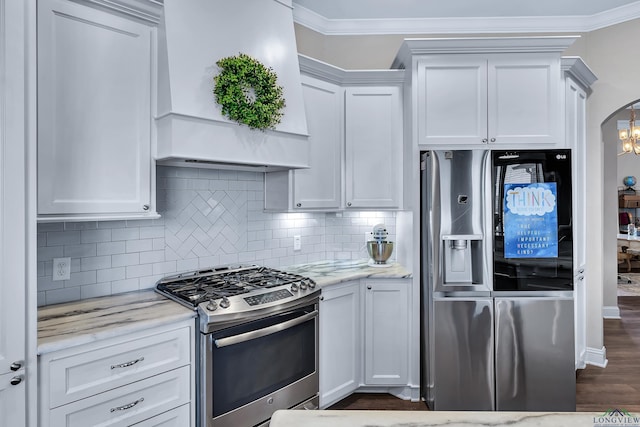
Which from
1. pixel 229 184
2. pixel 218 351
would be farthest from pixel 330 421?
pixel 229 184

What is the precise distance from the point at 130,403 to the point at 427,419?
4.63 feet

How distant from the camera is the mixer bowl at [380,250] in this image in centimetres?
309

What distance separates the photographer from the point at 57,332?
60.3 inches

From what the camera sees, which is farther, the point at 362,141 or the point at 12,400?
the point at 362,141

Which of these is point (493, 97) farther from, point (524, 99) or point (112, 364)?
point (112, 364)

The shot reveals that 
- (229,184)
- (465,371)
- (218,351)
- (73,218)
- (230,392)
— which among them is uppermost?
(229,184)

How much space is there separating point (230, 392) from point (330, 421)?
4.45ft

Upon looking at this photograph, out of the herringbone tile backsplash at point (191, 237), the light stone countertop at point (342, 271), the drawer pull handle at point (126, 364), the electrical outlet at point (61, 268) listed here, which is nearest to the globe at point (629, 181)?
the herringbone tile backsplash at point (191, 237)

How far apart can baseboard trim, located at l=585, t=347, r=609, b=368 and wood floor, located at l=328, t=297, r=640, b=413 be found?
5 centimetres

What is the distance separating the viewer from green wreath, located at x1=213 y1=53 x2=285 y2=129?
2.06 meters

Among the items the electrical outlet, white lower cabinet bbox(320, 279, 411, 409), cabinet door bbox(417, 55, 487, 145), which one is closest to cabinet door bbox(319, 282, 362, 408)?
white lower cabinet bbox(320, 279, 411, 409)

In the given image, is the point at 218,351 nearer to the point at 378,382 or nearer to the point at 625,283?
the point at 378,382

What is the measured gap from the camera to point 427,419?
78cm

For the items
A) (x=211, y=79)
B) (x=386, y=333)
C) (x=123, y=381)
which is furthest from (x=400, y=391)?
(x=211, y=79)
